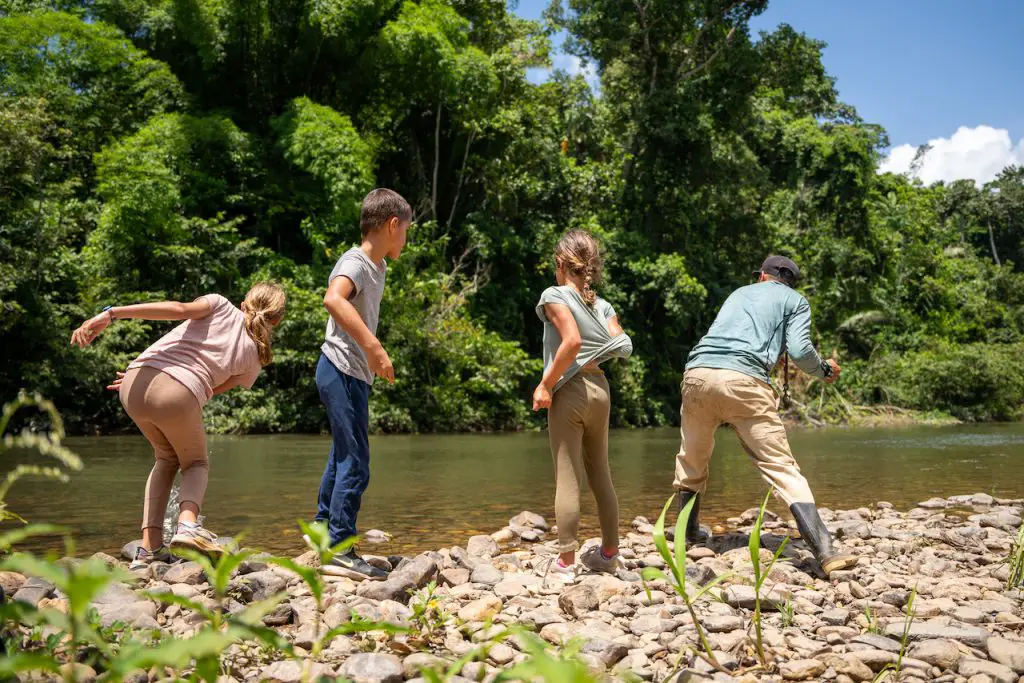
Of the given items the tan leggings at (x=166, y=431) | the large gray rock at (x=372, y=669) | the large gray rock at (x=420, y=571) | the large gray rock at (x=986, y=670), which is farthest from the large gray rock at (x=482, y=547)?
the large gray rock at (x=986, y=670)

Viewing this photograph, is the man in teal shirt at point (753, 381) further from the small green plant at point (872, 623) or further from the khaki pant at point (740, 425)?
the small green plant at point (872, 623)

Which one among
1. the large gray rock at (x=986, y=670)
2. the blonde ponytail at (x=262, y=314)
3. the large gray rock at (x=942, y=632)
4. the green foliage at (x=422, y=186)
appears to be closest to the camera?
the large gray rock at (x=986, y=670)

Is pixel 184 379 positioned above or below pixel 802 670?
above

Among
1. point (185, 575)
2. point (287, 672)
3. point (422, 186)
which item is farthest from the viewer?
point (422, 186)

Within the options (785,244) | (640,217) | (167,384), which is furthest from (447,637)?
(785,244)

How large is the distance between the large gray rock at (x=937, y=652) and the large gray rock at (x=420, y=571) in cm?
195

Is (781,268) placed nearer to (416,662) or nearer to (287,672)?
(416,662)

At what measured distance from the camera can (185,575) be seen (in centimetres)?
345

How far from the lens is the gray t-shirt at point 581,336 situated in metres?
4.03

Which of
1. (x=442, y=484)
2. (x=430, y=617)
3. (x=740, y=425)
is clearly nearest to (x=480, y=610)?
(x=430, y=617)

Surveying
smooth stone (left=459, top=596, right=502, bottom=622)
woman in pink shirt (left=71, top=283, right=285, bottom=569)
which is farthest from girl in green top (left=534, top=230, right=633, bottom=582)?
woman in pink shirt (left=71, top=283, right=285, bottom=569)

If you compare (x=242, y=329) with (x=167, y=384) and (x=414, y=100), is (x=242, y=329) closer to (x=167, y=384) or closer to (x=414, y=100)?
(x=167, y=384)

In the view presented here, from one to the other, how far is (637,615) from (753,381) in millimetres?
1753

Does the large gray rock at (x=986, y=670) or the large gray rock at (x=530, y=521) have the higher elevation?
the large gray rock at (x=986, y=670)
